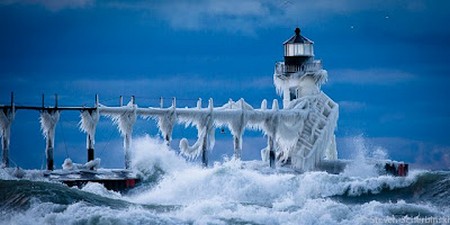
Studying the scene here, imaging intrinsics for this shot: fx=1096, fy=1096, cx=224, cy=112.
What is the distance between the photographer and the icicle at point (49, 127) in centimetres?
5156

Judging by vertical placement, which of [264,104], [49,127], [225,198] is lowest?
[225,198]

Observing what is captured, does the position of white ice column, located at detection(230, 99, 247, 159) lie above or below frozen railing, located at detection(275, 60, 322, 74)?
below

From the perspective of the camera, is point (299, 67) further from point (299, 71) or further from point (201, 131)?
point (201, 131)

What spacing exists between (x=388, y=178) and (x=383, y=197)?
1.82 m

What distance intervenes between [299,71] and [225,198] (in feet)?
63.5

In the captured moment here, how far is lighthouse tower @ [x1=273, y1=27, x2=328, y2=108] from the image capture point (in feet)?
211

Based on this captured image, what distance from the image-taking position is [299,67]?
64.6 metres

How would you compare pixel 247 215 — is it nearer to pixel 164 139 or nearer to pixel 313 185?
pixel 313 185

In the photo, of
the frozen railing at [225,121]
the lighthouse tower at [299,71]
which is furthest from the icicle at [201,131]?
the lighthouse tower at [299,71]

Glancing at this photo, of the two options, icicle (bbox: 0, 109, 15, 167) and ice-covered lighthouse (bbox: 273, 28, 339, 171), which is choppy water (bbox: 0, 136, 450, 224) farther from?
icicle (bbox: 0, 109, 15, 167)

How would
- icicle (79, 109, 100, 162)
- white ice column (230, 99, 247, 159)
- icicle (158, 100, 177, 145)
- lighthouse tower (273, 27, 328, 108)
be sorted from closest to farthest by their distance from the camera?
icicle (79, 109, 100, 162)
icicle (158, 100, 177, 145)
white ice column (230, 99, 247, 159)
lighthouse tower (273, 27, 328, 108)

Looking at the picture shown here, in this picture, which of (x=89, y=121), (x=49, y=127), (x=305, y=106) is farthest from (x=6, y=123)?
(x=305, y=106)

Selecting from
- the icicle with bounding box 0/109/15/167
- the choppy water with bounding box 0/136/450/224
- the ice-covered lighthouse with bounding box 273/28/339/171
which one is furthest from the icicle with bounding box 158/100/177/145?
the icicle with bounding box 0/109/15/167

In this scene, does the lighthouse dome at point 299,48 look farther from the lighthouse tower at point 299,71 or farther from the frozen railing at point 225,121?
the frozen railing at point 225,121
